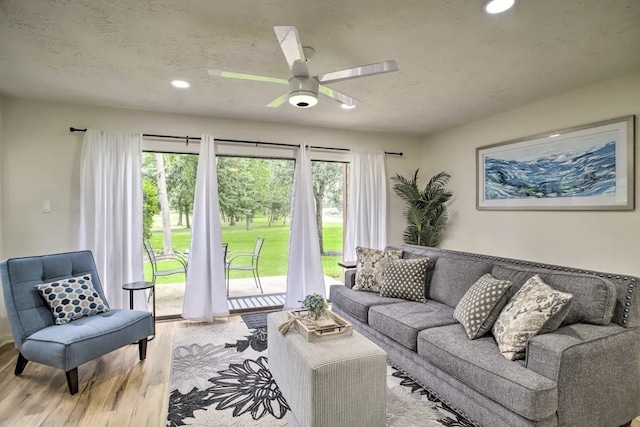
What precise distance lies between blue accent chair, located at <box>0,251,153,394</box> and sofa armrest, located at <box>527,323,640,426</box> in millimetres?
2907

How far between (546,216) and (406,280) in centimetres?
163

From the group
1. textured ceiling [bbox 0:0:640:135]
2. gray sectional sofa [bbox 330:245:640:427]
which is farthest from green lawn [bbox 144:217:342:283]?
gray sectional sofa [bbox 330:245:640:427]

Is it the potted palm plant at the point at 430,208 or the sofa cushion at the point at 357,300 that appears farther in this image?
the potted palm plant at the point at 430,208

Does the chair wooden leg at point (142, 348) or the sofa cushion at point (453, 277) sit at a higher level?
the sofa cushion at point (453, 277)

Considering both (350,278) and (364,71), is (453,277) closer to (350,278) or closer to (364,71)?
(350,278)

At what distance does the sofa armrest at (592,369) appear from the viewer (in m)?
1.71

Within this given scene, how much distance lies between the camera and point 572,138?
10.3 feet

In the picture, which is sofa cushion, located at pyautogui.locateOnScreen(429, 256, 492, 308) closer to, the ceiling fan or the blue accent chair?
the ceiling fan

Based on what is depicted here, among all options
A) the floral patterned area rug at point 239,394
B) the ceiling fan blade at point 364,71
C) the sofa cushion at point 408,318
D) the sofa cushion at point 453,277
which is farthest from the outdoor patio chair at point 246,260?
the ceiling fan blade at point 364,71

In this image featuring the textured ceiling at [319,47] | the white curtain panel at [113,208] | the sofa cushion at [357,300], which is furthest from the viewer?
the white curtain panel at [113,208]

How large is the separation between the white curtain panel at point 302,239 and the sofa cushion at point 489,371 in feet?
7.15

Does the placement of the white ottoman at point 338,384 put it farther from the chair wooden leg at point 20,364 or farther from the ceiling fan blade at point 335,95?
the chair wooden leg at point 20,364

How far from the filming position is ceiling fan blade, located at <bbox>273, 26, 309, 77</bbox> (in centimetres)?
162

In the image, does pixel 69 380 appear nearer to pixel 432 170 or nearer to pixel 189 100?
pixel 189 100
